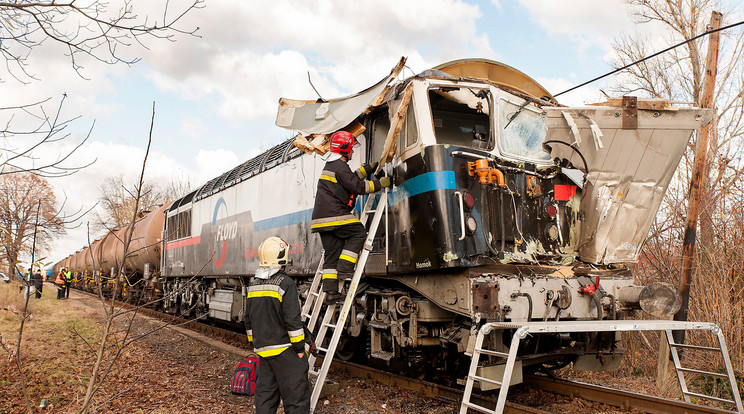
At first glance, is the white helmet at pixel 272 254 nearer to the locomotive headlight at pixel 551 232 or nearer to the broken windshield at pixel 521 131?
the broken windshield at pixel 521 131

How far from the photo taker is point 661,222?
387 inches

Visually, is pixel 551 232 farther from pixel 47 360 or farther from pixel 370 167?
pixel 47 360

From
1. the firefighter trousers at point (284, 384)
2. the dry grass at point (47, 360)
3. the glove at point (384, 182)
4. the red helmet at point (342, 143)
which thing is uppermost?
the red helmet at point (342, 143)

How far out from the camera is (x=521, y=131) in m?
5.77

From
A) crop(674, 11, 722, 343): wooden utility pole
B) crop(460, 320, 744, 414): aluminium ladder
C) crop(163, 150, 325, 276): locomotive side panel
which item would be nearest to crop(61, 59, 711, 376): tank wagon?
crop(460, 320, 744, 414): aluminium ladder

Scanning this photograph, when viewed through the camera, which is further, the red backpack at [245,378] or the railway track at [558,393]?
the red backpack at [245,378]

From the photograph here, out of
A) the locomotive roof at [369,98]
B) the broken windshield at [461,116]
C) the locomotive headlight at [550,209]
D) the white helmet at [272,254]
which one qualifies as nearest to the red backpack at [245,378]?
the white helmet at [272,254]

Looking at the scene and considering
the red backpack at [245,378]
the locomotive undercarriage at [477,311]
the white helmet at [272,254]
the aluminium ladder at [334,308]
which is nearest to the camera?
the white helmet at [272,254]

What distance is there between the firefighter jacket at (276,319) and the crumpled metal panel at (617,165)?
3.35 metres

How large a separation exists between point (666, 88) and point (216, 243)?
12.9 meters

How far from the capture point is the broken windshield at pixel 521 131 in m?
5.59

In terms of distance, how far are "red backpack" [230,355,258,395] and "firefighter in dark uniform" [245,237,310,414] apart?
154cm

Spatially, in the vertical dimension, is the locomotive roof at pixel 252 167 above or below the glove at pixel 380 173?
above

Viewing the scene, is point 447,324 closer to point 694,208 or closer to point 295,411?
point 295,411
